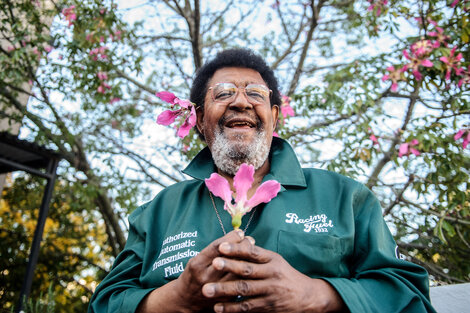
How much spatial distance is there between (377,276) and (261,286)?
0.49 meters

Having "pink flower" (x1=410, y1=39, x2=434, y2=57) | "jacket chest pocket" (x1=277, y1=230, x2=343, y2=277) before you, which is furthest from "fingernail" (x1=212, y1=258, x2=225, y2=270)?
"pink flower" (x1=410, y1=39, x2=434, y2=57)

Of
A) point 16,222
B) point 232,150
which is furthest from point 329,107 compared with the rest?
point 16,222

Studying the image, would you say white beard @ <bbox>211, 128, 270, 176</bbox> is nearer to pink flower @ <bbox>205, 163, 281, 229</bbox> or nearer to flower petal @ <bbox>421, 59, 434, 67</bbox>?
pink flower @ <bbox>205, 163, 281, 229</bbox>

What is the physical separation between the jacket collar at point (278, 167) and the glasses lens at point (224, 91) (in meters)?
0.30

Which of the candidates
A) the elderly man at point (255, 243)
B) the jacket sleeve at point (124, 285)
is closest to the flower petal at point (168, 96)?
the elderly man at point (255, 243)

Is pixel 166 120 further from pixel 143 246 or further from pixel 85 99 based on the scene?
pixel 85 99

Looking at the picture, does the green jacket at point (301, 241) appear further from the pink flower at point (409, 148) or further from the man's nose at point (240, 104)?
the pink flower at point (409, 148)

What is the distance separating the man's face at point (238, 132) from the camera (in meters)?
1.87

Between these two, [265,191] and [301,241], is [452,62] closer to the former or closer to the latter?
[301,241]

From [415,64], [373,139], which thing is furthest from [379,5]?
[373,139]

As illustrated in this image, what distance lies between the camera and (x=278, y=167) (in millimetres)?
1812

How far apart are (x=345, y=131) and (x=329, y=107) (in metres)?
0.29

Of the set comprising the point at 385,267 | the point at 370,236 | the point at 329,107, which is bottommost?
the point at 385,267

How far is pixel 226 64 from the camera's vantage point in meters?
2.26
